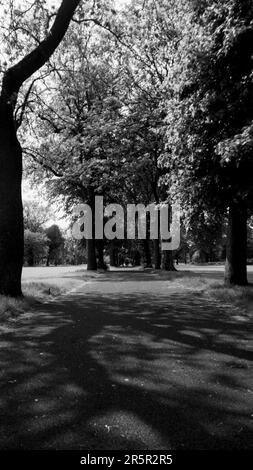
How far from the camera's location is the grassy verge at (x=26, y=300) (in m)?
10.1

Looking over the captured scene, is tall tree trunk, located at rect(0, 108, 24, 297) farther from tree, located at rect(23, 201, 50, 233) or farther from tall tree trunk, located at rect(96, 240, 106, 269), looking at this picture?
tree, located at rect(23, 201, 50, 233)

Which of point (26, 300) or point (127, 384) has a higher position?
point (26, 300)

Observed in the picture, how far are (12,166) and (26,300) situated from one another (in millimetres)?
3943

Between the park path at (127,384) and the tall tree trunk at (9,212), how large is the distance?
3544 millimetres

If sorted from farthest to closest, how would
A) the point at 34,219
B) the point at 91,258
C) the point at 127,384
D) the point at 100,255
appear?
the point at 34,219 < the point at 100,255 < the point at 91,258 < the point at 127,384

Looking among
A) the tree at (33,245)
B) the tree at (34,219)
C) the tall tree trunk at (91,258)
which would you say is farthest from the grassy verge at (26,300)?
the tree at (34,219)

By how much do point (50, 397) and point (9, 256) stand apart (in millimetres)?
8711

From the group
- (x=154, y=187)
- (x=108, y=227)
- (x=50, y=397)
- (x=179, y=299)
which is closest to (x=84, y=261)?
(x=108, y=227)

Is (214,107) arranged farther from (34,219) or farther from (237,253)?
(34,219)

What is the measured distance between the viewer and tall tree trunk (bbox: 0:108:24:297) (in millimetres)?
12703

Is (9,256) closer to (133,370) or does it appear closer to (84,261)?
(133,370)

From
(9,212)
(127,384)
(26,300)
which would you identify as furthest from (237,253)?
(127,384)

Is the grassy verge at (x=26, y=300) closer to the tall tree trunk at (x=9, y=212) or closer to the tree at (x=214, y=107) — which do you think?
the tall tree trunk at (x=9, y=212)

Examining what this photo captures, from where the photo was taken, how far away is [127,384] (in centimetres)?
499
